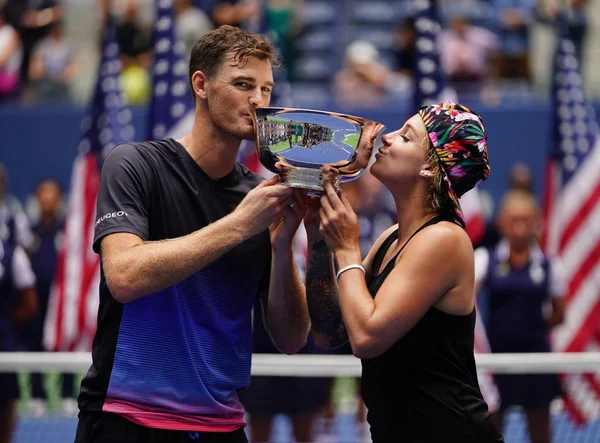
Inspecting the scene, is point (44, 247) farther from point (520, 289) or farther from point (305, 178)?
point (305, 178)

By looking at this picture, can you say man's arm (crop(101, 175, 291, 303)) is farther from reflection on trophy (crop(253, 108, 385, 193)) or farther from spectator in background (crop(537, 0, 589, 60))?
spectator in background (crop(537, 0, 589, 60))

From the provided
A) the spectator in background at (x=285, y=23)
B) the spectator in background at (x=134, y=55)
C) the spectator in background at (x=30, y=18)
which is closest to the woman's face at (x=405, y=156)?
the spectator in background at (x=134, y=55)

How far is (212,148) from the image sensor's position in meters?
3.43

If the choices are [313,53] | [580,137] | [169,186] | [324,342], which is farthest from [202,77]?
[313,53]

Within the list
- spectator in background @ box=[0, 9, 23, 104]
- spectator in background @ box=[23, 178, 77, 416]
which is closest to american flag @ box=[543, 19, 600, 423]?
spectator in background @ box=[23, 178, 77, 416]

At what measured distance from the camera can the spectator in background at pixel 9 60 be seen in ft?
36.1

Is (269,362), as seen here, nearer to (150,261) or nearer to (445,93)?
(150,261)

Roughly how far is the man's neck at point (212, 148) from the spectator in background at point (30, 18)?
8625mm

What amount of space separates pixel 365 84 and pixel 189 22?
6.96 ft

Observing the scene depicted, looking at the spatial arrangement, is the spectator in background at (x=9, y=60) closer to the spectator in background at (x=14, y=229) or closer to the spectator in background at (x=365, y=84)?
the spectator in background at (x=14, y=229)

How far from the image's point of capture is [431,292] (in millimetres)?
3051

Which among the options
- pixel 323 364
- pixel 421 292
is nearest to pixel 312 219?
pixel 421 292

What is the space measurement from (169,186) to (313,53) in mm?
9719

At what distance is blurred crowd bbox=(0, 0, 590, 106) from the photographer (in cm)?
1075
